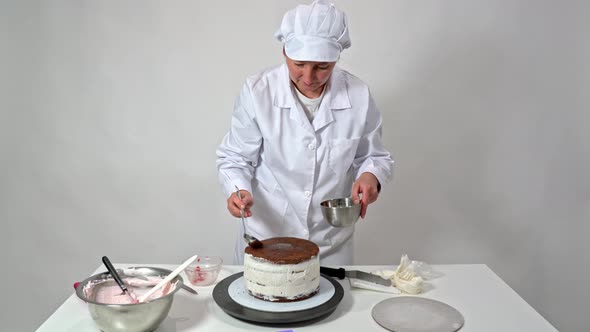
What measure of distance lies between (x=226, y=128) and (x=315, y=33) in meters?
1.27

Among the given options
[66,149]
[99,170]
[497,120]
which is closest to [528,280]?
[497,120]

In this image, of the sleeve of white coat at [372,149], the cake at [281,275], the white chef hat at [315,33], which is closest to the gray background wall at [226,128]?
the sleeve of white coat at [372,149]

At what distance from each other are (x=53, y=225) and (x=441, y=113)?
2.38 meters

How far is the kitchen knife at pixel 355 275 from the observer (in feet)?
5.99

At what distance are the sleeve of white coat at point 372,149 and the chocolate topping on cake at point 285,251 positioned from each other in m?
0.58

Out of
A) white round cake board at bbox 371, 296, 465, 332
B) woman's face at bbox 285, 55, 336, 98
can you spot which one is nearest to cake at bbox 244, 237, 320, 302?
white round cake board at bbox 371, 296, 465, 332

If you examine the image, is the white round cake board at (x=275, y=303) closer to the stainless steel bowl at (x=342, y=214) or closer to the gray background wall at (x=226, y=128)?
the stainless steel bowl at (x=342, y=214)

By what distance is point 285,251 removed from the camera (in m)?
1.70

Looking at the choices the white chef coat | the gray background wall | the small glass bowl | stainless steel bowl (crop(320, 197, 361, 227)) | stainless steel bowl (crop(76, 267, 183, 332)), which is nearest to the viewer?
stainless steel bowl (crop(76, 267, 183, 332))

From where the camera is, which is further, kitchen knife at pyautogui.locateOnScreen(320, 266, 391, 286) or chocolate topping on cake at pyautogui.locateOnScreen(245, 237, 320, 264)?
kitchen knife at pyautogui.locateOnScreen(320, 266, 391, 286)

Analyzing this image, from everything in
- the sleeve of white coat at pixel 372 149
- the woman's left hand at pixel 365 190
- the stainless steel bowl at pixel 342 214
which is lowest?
the stainless steel bowl at pixel 342 214

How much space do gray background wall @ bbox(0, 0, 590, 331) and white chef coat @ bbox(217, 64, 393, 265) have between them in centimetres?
90

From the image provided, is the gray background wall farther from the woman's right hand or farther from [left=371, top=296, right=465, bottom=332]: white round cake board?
[left=371, top=296, right=465, bottom=332]: white round cake board

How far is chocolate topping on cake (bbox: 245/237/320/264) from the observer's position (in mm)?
1625
